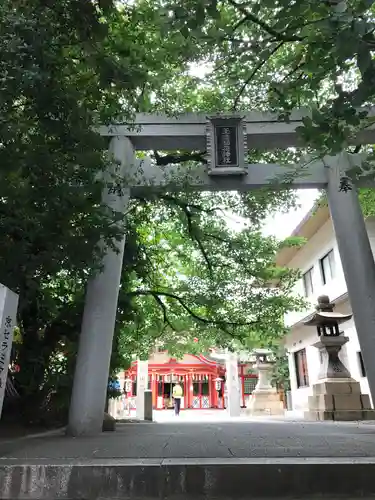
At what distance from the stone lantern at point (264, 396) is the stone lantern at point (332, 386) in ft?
20.2

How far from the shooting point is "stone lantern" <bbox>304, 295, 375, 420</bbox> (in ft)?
39.8

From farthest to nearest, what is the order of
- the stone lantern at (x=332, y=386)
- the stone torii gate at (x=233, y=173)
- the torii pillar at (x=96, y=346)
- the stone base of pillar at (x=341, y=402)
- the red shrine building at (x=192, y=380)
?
the red shrine building at (x=192, y=380) < the stone lantern at (x=332, y=386) < the stone base of pillar at (x=341, y=402) < the stone torii gate at (x=233, y=173) < the torii pillar at (x=96, y=346)

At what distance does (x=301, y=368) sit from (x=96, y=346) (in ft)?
53.7

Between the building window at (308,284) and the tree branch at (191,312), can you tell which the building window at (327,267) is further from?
the tree branch at (191,312)

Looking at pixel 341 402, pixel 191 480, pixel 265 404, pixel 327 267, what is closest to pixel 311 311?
pixel 327 267

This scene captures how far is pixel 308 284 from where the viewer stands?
20.2 meters

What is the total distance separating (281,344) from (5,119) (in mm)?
21529

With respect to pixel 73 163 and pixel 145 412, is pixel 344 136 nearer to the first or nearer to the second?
pixel 73 163

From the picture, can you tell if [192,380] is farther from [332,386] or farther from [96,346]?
[96,346]

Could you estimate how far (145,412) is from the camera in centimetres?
A: 1623

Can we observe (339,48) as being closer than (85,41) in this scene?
Yes

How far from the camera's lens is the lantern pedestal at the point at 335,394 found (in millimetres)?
12047

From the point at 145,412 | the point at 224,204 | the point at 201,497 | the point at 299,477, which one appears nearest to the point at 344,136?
the point at 299,477

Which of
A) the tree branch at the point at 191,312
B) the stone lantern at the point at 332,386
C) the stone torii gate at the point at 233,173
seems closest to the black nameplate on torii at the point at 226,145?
the stone torii gate at the point at 233,173
